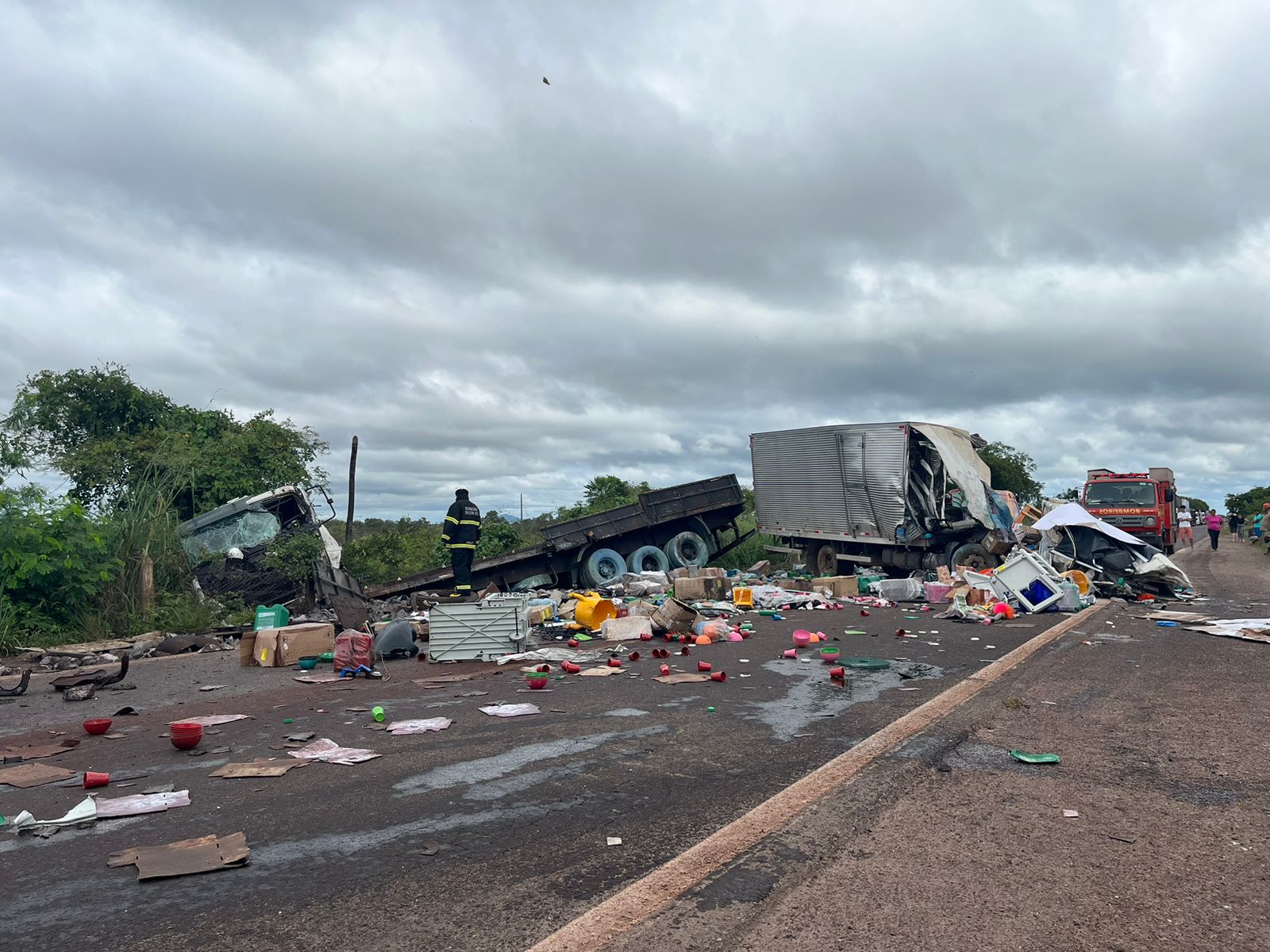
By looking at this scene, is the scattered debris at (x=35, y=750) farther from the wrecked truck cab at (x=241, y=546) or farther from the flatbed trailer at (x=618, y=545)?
the flatbed trailer at (x=618, y=545)

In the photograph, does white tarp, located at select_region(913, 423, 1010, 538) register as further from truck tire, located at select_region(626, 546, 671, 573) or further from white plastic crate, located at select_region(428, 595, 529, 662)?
white plastic crate, located at select_region(428, 595, 529, 662)

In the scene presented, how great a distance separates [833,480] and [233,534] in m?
11.3

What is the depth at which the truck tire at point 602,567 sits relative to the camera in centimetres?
1614

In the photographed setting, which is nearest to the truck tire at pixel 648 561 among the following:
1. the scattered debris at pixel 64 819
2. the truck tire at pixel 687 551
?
the truck tire at pixel 687 551

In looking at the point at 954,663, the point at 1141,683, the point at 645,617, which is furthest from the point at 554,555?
the point at 1141,683

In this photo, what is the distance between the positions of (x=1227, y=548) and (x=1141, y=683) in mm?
31535

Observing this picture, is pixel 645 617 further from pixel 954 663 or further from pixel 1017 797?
pixel 1017 797

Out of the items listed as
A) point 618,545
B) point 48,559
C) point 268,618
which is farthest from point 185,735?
point 618,545

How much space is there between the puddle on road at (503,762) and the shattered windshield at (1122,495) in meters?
18.9

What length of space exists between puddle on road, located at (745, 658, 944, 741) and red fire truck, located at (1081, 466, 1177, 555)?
14.9 m

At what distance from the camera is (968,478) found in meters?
15.9

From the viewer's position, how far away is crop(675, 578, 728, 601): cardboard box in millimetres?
13477

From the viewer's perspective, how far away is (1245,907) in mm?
2604

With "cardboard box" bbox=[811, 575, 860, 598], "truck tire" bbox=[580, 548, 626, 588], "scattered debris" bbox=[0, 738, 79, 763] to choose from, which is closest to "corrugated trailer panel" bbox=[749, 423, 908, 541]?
"cardboard box" bbox=[811, 575, 860, 598]
